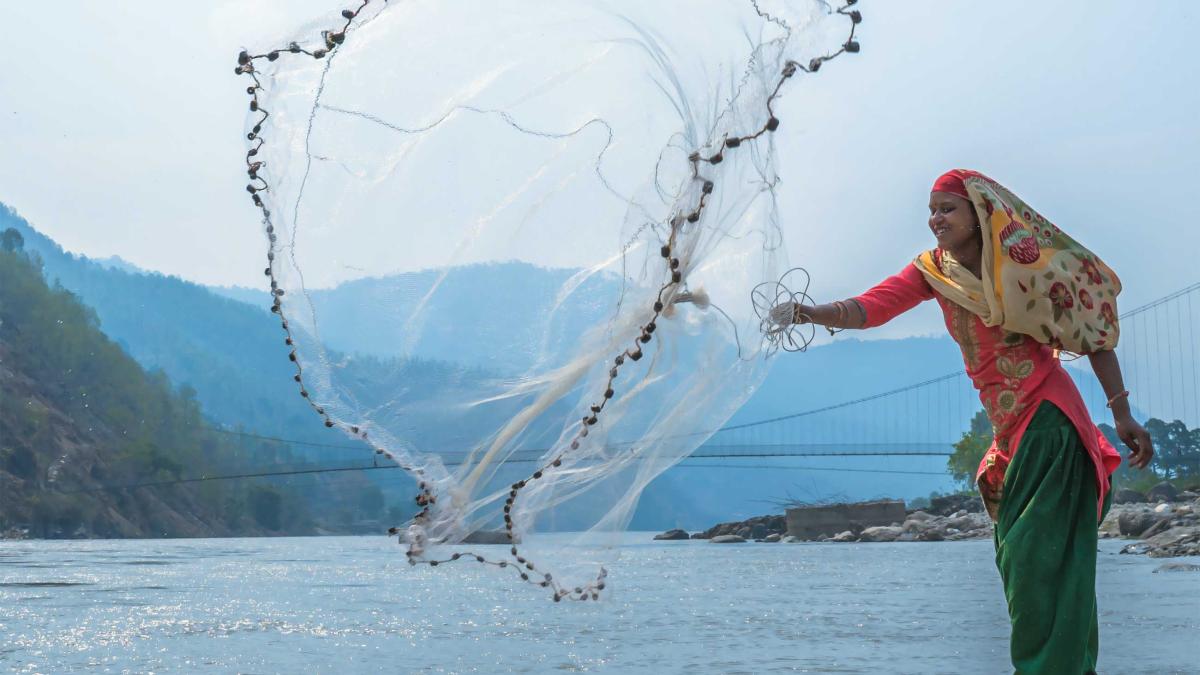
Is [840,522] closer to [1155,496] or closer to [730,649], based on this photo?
[1155,496]

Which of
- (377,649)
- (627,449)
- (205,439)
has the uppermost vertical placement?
(205,439)

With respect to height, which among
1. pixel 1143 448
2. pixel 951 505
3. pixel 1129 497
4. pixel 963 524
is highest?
pixel 1129 497

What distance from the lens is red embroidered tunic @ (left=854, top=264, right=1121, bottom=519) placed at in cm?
374

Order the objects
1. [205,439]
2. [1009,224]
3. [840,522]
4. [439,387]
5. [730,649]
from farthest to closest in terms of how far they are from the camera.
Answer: [205,439], [840,522], [730,649], [439,387], [1009,224]

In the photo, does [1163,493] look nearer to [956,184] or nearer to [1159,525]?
[1159,525]

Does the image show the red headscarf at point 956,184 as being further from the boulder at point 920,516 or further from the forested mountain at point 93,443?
the forested mountain at point 93,443

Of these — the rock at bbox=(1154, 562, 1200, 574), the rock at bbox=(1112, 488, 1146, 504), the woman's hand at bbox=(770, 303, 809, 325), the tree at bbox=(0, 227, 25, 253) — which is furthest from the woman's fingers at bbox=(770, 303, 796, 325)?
the tree at bbox=(0, 227, 25, 253)

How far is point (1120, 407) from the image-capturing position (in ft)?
12.3

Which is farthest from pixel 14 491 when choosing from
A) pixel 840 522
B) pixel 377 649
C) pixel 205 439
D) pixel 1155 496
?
pixel 377 649

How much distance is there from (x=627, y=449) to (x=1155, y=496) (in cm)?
6688

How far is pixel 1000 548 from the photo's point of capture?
3789 millimetres

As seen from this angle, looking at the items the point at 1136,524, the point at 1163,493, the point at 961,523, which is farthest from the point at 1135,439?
the point at 1163,493

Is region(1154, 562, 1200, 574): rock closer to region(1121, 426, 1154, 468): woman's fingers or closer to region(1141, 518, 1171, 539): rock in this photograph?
region(1121, 426, 1154, 468): woman's fingers

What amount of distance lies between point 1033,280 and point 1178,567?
15.6 meters
